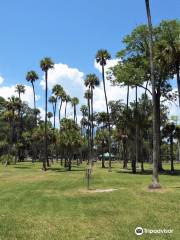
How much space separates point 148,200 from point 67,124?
50520 mm

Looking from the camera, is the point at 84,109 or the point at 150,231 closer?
the point at 150,231

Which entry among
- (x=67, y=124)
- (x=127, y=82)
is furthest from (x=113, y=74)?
(x=67, y=124)

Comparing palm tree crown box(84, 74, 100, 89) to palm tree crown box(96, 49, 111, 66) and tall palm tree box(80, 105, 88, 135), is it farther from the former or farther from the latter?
tall palm tree box(80, 105, 88, 135)

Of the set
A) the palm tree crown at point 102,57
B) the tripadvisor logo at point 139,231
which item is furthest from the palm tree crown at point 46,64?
the tripadvisor logo at point 139,231

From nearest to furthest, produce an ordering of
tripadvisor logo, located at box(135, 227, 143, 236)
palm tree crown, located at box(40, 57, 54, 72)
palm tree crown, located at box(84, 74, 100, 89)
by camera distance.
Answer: tripadvisor logo, located at box(135, 227, 143, 236) < palm tree crown, located at box(40, 57, 54, 72) < palm tree crown, located at box(84, 74, 100, 89)

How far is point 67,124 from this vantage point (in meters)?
69.8

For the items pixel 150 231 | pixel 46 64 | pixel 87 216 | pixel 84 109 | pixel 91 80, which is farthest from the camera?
pixel 84 109

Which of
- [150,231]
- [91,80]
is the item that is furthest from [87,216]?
[91,80]

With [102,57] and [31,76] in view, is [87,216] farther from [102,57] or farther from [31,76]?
[31,76]

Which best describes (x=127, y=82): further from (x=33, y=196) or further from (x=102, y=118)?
(x=102, y=118)

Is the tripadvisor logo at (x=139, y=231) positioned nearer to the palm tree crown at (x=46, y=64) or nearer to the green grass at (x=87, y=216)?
the green grass at (x=87, y=216)

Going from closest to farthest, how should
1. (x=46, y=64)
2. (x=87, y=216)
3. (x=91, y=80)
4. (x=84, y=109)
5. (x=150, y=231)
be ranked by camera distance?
(x=150, y=231) → (x=87, y=216) → (x=46, y=64) → (x=91, y=80) → (x=84, y=109)

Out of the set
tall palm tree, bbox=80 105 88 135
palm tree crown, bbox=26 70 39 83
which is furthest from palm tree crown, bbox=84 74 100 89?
tall palm tree, bbox=80 105 88 135

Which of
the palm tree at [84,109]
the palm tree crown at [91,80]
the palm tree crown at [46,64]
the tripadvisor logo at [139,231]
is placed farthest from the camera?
the palm tree at [84,109]
